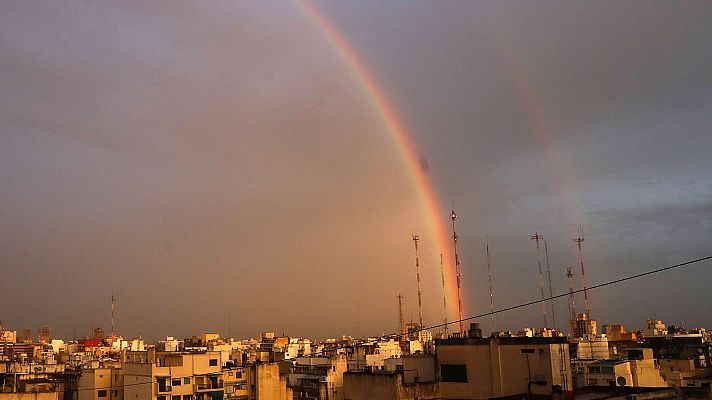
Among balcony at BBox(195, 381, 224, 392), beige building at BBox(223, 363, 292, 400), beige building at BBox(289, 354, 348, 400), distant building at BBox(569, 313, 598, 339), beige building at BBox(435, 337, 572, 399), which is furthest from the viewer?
distant building at BBox(569, 313, 598, 339)

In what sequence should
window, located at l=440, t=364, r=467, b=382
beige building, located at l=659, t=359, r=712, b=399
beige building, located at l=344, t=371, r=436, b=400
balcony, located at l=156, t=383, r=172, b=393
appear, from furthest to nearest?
balcony, located at l=156, t=383, r=172, b=393, beige building, located at l=659, t=359, r=712, b=399, window, located at l=440, t=364, r=467, b=382, beige building, located at l=344, t=371, r=436, b=400

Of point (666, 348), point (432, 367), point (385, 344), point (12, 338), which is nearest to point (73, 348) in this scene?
point (12, 338)

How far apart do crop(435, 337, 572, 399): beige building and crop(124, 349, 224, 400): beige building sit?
2859 cm

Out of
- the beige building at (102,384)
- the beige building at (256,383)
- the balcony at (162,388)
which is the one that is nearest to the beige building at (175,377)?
the balcony at (162,388)

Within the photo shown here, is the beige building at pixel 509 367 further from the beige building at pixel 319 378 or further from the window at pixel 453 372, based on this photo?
the beige building at pixel 319 378

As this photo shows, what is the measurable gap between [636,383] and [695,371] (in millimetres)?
8630

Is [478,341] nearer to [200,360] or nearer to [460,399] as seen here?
[460,399]

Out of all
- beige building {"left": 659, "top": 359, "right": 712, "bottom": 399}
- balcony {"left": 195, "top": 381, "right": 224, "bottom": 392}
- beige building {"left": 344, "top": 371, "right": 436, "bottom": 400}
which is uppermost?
beige building {"left": 344, "top": 371, "right": 436, "bottom": 400}

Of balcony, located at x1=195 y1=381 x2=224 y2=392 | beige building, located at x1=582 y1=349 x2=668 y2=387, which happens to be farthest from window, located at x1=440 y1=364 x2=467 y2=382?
balcony, located at x1=195 y1=381 x2=224 y2=392

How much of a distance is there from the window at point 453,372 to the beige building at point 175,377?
28.1m

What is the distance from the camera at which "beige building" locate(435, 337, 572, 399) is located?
909 inches

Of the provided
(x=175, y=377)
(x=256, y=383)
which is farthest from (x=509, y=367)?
(x=175, y=377)

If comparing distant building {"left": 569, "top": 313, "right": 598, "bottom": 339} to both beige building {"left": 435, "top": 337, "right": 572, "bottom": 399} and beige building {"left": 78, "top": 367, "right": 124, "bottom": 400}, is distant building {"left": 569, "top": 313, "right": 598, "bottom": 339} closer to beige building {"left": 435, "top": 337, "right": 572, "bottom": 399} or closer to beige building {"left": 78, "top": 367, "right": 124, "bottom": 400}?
beige building {"left": 78, "top": 367, "right": 124, "bottom": 400}

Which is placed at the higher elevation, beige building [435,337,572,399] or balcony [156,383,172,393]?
beige building [435,337,572,399]
